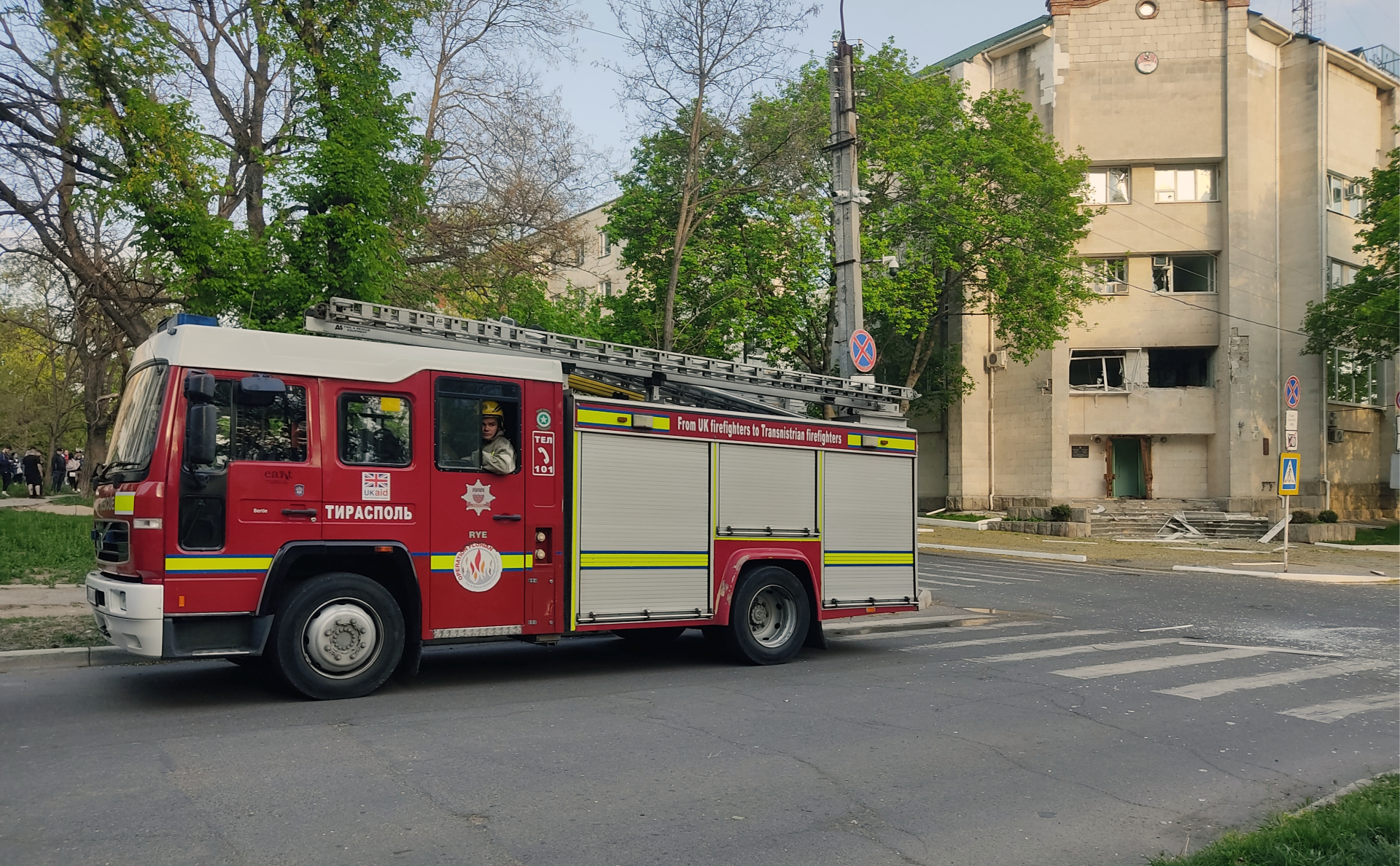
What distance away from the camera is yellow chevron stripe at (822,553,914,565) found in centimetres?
1142

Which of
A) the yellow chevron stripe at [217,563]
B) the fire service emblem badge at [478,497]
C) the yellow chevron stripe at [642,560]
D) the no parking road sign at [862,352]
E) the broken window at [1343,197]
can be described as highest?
the broken window at [1343,197]

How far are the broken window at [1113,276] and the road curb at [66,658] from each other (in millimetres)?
33057

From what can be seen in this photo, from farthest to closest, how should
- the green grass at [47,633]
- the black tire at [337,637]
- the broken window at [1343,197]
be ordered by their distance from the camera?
the broken window at [1343,197], the green grass at [47,633], the black tire at [337,637]

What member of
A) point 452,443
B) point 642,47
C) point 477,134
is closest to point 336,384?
point 452,443

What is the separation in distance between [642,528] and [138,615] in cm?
410

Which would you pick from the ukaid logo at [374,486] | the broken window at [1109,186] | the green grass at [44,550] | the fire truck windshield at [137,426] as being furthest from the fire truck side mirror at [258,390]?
the broken window at [1109,186]

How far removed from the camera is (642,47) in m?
19.6

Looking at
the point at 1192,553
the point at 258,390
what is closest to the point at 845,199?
the point at 258,390

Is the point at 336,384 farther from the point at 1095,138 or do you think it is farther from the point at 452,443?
the point at 1095,138

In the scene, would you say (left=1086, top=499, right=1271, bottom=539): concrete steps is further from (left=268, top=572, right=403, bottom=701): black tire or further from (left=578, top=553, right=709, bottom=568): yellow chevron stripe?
(left=268, top=572, right=403, bottom=701): black tire

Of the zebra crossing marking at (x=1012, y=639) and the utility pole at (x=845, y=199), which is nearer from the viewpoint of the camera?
the zebra crossing marking at (x=1012, y=639)

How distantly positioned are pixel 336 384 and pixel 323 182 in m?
6.92

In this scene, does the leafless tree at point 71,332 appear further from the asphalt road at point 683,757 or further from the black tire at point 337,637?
the asphalt road at point 683,757

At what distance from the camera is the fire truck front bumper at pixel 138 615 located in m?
7.55
